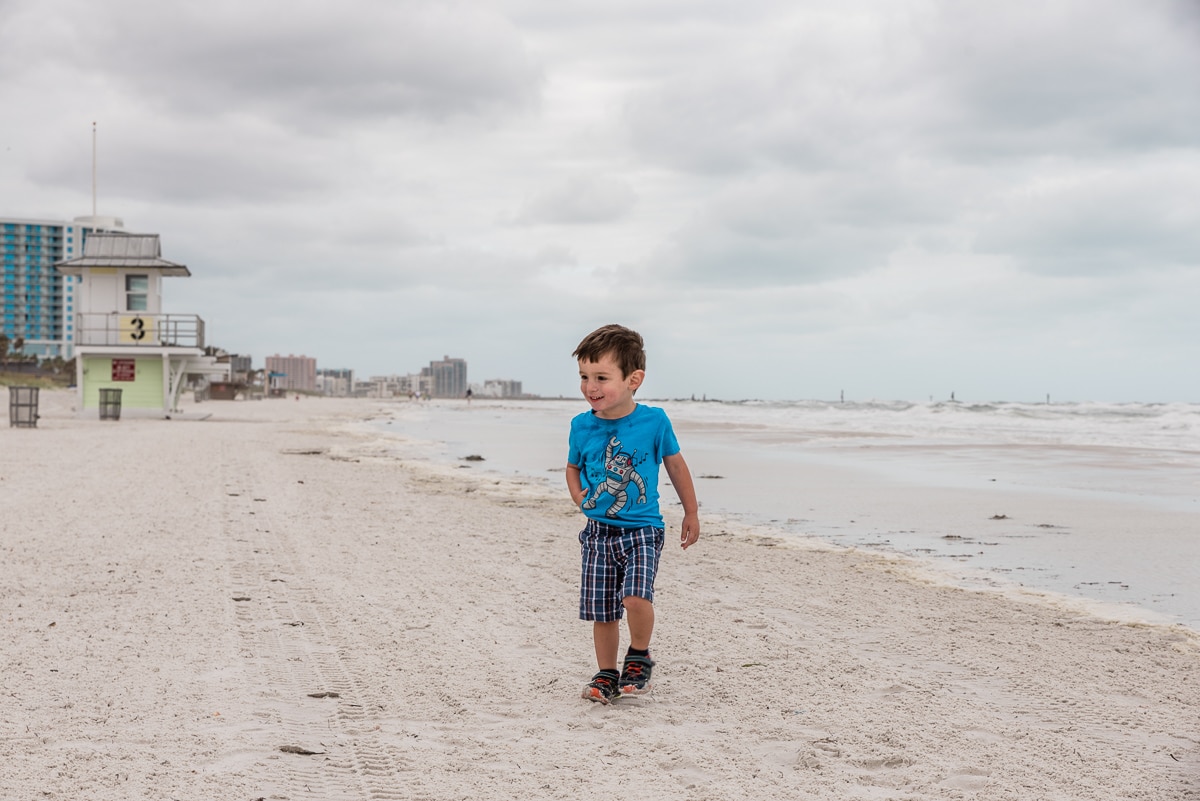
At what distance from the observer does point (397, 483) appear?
12672mm

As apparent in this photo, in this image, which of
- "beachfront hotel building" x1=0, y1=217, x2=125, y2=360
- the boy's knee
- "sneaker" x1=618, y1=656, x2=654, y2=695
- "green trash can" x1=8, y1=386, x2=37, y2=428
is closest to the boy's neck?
the boy's knee

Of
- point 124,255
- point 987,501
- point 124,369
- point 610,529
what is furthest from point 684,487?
point 124,369

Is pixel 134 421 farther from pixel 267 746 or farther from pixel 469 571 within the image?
pixel 267 746

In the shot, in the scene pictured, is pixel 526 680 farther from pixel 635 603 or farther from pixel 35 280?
pixel 35 280

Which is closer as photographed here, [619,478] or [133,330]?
[619,478]

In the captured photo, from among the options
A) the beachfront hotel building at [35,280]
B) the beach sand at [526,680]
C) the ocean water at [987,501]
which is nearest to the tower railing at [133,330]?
the ocean water at [987,501]

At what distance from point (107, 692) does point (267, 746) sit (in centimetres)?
99

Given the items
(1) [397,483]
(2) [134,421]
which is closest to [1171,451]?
(1) [397,483]

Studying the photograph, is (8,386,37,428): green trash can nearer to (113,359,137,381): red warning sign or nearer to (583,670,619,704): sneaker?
(113,359,137,381): red warning sign

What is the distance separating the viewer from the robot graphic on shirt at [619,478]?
376 centimetres

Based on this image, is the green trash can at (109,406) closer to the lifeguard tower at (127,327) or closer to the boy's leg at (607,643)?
the lifeguard tower at (127,327)

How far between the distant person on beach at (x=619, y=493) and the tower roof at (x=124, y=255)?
29016mm

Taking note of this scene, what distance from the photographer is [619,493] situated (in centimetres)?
377

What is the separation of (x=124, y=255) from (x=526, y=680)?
2978 centimetres
